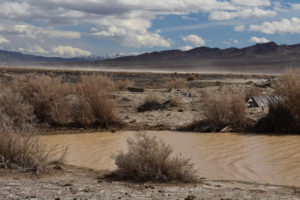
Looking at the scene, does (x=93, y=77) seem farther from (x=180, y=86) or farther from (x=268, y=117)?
(x=180, y=86)

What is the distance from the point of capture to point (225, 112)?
43.3 ft

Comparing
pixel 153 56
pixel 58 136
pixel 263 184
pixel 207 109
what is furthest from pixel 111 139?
pixel 153 56

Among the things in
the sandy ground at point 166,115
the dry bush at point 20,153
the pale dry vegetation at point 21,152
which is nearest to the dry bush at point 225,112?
the sandy ground at point 166,115

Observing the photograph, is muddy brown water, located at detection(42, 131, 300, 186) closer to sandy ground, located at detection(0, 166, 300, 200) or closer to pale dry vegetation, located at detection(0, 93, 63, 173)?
sandy ground, located at detection(0, 166, 300, 200)

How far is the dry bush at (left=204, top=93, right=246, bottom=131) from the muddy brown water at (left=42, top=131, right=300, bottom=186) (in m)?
0.60

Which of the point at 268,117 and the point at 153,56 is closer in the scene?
the point at 268,117

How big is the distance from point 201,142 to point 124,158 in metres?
4.57

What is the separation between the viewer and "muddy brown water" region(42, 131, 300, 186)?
8242 mm

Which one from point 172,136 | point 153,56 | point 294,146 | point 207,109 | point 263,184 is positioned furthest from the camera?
point 153,56

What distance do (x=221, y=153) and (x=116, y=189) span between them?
4.11 metres

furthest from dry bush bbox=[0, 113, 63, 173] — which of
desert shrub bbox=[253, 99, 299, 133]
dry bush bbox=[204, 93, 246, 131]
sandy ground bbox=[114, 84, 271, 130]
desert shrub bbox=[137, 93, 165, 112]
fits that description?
desert shrub bbox=[137, 93, 165, 112]

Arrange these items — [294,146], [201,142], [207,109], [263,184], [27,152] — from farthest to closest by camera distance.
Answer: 1. [207,109]
2. [201,142]
3. [294,146]
4. [27,152]
5. [263,184]

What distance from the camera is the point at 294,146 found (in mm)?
10758

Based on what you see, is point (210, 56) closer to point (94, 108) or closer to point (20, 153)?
point (94, 108)
